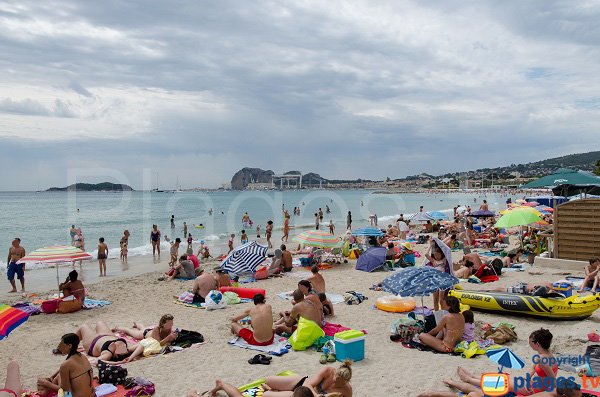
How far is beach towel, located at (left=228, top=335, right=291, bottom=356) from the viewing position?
6.32m

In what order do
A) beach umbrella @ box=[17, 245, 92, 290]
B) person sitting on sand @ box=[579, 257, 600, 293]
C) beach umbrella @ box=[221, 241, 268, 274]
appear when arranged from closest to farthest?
beach umbrella @ box=[17, 245, 92, 290] → person sitting on sand @ box=[579, 257, 600, 293] → beach umbrella @ box=[221, 241, 268, 274]

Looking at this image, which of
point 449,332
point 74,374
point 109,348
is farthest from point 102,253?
point 449,332

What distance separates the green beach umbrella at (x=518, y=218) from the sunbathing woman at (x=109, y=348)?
9583 millimetres

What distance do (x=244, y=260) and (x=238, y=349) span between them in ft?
16.5

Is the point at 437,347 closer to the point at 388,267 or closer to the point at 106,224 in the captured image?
the point at 388,267

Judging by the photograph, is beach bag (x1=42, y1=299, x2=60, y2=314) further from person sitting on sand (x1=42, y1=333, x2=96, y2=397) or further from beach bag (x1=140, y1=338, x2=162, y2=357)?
person sitting on sand (x1=42, y1=333, x2=96, y2=397)

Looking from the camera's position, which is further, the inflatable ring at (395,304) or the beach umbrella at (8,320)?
the inflatable ring at (395,304)

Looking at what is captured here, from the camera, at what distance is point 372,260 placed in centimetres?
1247

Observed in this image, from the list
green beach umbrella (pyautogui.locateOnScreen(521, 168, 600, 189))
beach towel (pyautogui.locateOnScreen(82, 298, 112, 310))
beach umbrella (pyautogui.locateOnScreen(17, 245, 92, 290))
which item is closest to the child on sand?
beach towel (pyautogui.locateOnScreen(82, 298, 112, 310))

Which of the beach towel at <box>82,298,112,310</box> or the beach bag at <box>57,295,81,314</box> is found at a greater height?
the beach bag at <box>57,295,81,314</box>

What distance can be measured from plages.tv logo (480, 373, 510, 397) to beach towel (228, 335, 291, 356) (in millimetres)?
2772

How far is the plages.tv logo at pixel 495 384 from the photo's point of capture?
4.49 metres

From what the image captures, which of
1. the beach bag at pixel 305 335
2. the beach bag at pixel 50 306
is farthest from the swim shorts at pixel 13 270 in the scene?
the beach bag at pixel 305 335

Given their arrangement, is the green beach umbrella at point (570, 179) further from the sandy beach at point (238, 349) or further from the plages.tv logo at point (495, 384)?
the plages.tv logo at point (495, 384)
